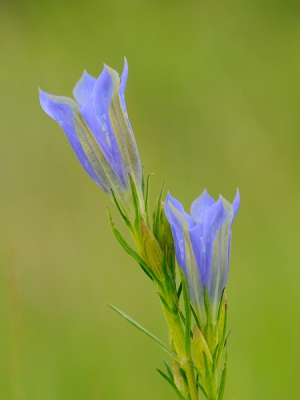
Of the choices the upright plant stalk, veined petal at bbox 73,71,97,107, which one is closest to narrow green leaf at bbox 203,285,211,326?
the upright plant stalk

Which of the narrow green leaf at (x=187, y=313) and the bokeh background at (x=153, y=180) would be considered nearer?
the narrow green leaf at (x=187, y=313)

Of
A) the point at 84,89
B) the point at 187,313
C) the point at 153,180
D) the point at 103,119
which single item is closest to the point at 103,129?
the point at 103,119

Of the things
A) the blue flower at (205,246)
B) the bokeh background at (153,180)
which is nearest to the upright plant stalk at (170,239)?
the blue flower at (205,246)

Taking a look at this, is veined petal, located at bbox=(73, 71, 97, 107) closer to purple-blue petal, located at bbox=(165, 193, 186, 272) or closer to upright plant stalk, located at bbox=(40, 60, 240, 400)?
upright plant stalk, located at bbox=(40, 60, 240, 400)

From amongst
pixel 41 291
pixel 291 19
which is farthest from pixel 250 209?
pixel 291 19

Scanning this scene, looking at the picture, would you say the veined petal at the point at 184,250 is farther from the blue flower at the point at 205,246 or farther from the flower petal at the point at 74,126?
the flower petal at the point at 74,126

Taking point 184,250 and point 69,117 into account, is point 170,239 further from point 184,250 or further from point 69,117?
point 69,117
